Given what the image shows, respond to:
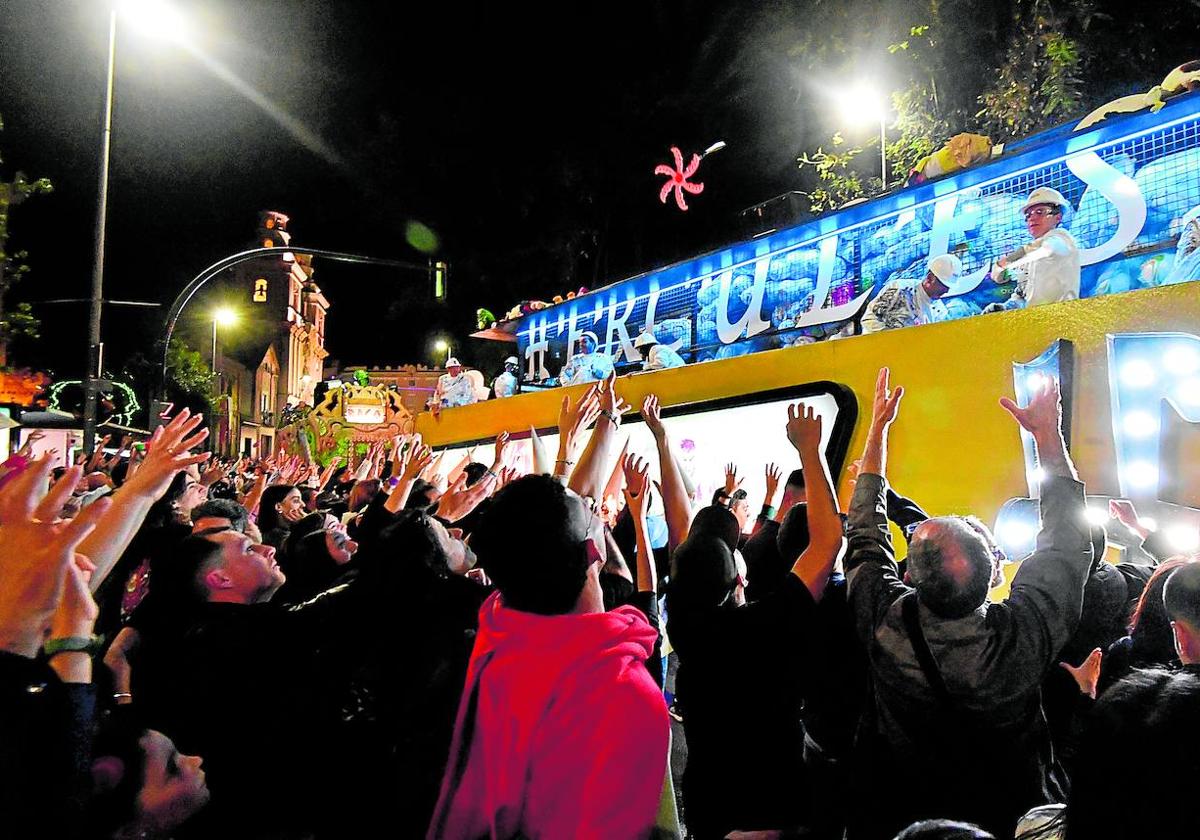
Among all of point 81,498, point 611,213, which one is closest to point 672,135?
point 611,213

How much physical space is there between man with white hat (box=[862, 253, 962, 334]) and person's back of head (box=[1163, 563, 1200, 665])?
551 centimetres

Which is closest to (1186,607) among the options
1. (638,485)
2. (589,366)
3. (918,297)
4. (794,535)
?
(794,535)

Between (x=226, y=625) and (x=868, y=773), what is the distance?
227 cm

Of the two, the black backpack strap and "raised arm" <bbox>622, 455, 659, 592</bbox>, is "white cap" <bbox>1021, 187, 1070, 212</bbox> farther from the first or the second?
the black backpack strap

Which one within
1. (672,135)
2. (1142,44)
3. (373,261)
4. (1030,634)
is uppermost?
(672,135)

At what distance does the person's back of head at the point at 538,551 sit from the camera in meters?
2.05

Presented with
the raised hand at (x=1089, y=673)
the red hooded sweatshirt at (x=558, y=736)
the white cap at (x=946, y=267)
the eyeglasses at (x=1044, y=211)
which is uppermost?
the eyeglasses at (x=1044, y=211)

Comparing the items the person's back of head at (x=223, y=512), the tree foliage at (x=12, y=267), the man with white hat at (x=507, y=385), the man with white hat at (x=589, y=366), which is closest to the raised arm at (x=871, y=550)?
the person's back of head at (x=223, y=512)

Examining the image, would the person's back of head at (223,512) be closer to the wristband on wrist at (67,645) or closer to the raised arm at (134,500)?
the raised arm at (134,500)

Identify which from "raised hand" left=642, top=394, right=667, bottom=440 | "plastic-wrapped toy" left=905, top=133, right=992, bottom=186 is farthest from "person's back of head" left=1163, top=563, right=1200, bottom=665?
"plastic-wrapped toy" left=905, top=133, right=992, bottom=186

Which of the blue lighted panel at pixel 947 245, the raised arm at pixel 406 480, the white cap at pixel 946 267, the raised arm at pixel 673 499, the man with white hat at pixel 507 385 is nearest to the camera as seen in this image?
the raised arm at pixel 673 499

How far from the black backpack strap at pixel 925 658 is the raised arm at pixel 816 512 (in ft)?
0.95

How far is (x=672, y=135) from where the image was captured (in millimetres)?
20859

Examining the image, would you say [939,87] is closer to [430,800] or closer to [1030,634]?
[1030,634]
